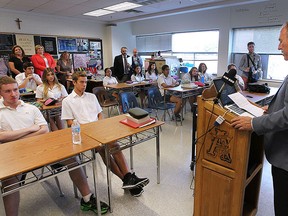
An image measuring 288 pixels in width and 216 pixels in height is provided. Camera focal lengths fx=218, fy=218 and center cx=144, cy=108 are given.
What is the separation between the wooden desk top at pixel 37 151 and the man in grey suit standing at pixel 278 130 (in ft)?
3.78

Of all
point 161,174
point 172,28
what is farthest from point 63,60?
point 161,174

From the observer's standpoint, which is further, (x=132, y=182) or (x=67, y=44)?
(x=67, y=44)

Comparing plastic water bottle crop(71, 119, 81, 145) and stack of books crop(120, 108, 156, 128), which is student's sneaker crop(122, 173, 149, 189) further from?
plastic water bottle crop(71, 119, 81, 145)

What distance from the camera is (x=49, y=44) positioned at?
7.06 metres

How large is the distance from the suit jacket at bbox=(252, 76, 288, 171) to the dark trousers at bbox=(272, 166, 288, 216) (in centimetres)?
5

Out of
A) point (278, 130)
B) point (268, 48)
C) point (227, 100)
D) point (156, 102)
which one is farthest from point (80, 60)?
point (278, 130)

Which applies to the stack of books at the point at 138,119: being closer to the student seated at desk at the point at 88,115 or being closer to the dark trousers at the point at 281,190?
the student seated at desk at the point at 88,115

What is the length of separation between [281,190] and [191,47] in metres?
6.70

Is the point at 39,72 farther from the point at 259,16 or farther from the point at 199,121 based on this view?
the point at 259,16

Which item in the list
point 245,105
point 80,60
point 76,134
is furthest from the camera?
point 80,60

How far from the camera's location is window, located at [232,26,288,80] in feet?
18.3

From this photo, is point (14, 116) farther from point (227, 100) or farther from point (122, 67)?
point (122, 67)

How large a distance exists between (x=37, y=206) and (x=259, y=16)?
20.6 ft

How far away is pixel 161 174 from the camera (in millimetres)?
2674
